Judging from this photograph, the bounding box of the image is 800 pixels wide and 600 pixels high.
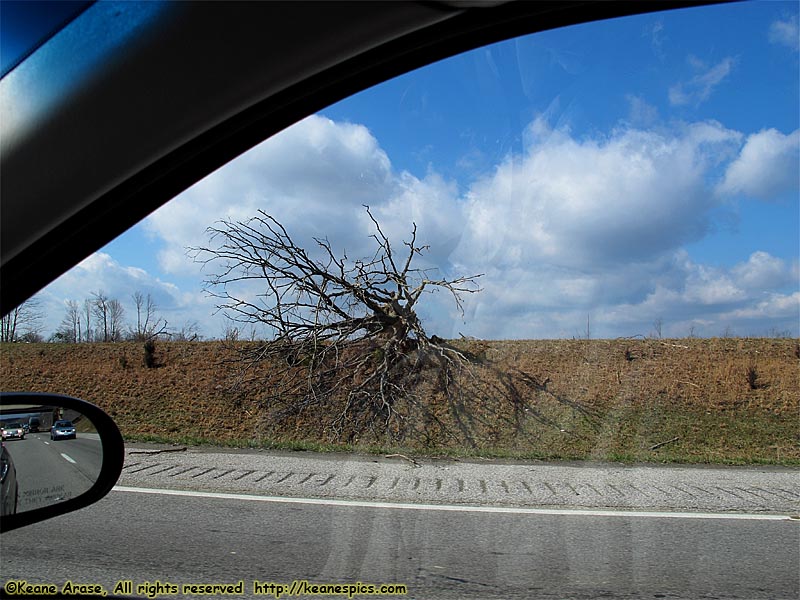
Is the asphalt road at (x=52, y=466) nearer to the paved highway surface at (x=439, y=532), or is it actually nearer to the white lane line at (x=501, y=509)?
the paved highway surface at (x=439, y=532)

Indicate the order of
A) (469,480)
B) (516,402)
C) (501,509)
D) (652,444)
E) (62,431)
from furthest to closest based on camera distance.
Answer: (516,402) → (652,444) → (469,480) → (501,509) → (62,431)

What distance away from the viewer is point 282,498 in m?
7.16

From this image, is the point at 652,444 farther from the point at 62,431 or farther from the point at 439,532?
the point at 62,431

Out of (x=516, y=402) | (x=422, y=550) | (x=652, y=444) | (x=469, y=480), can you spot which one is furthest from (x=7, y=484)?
(x=516, y=402)

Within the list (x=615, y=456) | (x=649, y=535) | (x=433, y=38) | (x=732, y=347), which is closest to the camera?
(x=433, y=38)

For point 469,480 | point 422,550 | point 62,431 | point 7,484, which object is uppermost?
point 62,431

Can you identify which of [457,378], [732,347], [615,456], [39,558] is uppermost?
[732,347]

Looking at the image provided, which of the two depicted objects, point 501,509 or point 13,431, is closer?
point 13,431

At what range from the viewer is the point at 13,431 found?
6.67 feet

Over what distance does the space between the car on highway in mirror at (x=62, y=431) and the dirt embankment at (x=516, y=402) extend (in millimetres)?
8681

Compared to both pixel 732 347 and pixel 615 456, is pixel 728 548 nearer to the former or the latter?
pixel 615 456

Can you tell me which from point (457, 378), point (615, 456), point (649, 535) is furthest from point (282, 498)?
point (457, 378)

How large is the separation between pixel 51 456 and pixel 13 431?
314 mm

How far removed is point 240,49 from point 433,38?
596 millimetres
